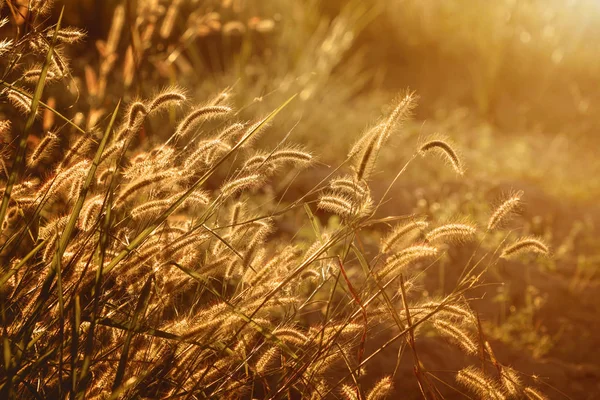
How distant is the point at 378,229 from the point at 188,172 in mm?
2990

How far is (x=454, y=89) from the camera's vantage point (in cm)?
943

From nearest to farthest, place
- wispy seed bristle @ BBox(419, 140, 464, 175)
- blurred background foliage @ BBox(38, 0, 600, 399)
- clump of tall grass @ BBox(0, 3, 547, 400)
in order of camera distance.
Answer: clump of tall grass @ BBox(0, 3, 547, 400) → wispy seed bristle @ BBox(419, 140, 464, 175) → blurred background foliage @ BBox(38, 0, 600, 399)

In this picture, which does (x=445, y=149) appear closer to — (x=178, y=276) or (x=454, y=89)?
(x=178, y=276)

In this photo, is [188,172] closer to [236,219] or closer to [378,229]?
[236,219]

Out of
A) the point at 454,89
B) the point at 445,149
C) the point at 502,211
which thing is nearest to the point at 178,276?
the point at 445,149

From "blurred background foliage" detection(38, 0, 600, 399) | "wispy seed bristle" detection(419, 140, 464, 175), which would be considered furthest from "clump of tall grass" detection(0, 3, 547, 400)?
"blurred background foliage" detection(38, 0, 600, 399)

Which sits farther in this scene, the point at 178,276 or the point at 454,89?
the point at 454,89

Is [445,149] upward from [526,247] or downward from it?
upward

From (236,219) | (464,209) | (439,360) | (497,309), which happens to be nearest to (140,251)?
(236,219)

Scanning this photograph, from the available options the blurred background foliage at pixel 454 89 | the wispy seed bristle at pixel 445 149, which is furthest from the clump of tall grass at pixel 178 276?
the blurred background foliage at pixel 454 89

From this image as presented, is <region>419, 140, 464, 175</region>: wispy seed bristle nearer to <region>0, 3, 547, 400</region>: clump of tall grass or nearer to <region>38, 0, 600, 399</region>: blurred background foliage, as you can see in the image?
<region>0, 3, 547, 400</region>: clump of tall grass

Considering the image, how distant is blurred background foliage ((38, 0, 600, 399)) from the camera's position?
3561mm

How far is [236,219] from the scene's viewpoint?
200 centimetres

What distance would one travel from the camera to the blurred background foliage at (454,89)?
3561mm
